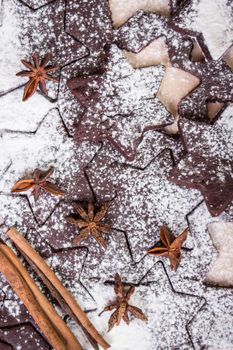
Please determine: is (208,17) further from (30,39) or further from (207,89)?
(30,39)

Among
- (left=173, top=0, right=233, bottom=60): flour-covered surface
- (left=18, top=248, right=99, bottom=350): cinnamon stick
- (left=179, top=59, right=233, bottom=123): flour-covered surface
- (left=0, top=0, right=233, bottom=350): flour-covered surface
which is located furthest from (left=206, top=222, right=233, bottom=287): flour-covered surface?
(left=173, top=0, right=233, bottom=60): flour-covered surface

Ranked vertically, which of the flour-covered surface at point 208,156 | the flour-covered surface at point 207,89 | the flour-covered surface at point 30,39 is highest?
the flour-covered surface at point 30,39

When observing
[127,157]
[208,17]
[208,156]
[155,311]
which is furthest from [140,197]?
[208,17]

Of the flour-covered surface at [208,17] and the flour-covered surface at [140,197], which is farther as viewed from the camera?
the flour-covered surface at [140,197]

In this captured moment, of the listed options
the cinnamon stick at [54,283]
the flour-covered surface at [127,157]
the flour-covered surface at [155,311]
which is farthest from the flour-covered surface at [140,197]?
the cinnamon stick at [54,283]

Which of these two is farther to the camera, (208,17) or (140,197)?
(140,197)

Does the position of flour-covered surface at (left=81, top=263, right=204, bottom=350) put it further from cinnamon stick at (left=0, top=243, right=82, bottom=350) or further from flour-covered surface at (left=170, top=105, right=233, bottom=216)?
flour-covered surface at (left=170, top=105, right=233, bottom=216)

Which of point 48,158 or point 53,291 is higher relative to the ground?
point 48,158

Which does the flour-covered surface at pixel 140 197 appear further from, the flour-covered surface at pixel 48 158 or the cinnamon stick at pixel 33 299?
the cinnamon stick at pixel 33 299
